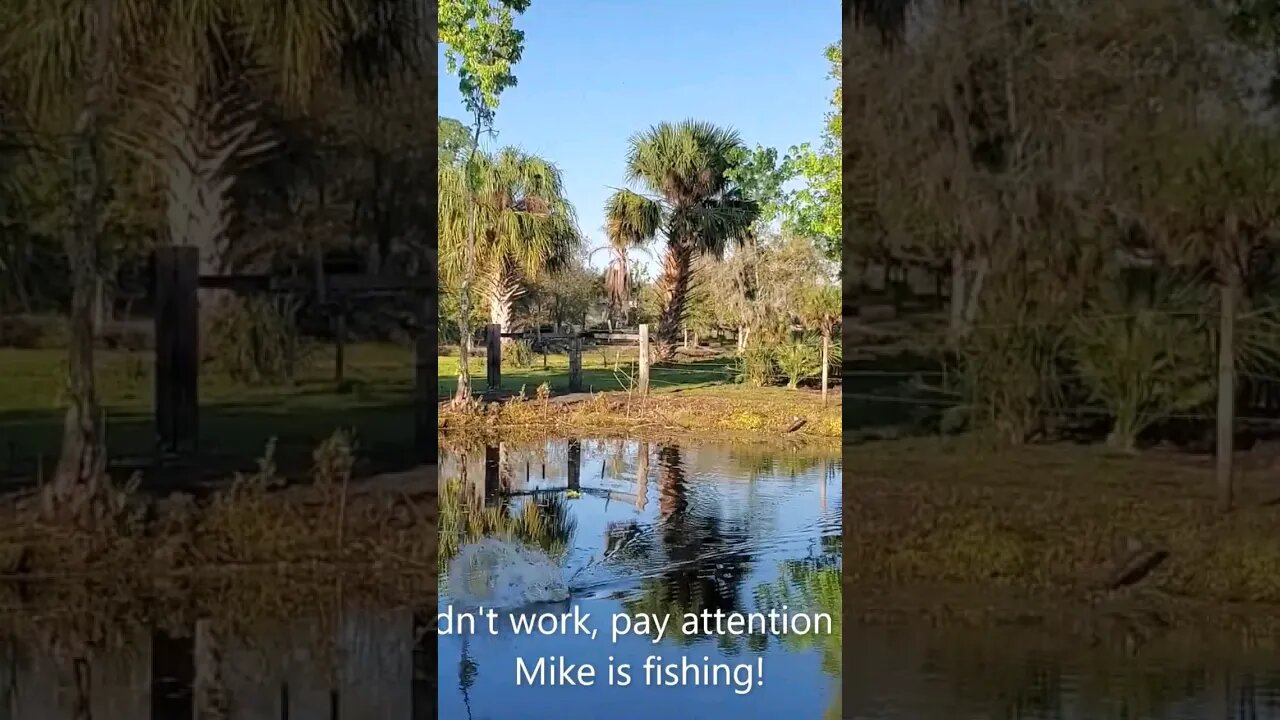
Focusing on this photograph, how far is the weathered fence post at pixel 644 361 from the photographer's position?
4609 mm

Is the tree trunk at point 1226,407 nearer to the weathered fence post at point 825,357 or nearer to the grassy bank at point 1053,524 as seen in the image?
the grassy bank at point 1053,524

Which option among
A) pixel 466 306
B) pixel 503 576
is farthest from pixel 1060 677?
pixel 466 306

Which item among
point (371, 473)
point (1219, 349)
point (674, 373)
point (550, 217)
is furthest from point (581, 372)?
point (1219, 349)

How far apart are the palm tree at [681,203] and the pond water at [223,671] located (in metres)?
2.46

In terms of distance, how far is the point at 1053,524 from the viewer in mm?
2266

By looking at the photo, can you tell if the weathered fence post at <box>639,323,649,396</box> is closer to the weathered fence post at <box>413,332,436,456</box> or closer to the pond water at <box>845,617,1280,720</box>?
the weathered fence post at <box>413,332,436,456</box>

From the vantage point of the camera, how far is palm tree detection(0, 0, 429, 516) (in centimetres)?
228

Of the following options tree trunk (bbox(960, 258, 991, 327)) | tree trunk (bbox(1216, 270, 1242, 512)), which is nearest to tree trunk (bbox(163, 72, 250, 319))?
tree trunk (bbox(960, 258, 991, 327))

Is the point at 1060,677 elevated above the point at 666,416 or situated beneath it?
situated beneath

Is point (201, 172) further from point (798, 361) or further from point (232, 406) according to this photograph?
point (798, 361)

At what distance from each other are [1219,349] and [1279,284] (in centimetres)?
24

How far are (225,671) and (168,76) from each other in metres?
1.66

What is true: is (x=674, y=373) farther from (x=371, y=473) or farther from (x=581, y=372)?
(x=371, y=473)

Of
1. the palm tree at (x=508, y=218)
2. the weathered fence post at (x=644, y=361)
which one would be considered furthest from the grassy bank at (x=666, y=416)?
the palm tree at (x=508, y=218)
